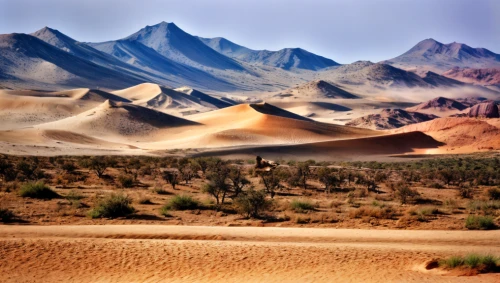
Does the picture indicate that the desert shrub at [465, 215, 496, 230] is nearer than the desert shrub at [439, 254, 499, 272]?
No

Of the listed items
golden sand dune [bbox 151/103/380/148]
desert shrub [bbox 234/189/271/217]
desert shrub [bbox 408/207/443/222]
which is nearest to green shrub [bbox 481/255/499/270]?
desert shrub [bbox 408/207/443/222]

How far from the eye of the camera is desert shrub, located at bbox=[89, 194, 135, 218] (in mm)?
18141

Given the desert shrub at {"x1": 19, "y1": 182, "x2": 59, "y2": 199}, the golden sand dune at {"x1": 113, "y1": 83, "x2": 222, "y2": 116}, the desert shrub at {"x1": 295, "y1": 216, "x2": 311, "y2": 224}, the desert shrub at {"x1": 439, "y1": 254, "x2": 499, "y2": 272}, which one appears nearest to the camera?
the desert shrub at {"x1": 439, "y1": 254, "x2": 499, "y2": 272}

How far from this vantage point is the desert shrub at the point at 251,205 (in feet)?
63.7

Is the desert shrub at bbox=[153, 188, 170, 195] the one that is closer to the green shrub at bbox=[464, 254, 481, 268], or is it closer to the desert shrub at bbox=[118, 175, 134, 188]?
the desert shrub at bbox=[118, 175, 134, 188]

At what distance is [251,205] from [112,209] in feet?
17.5

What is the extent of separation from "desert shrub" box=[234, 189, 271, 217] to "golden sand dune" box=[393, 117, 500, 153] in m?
54.0

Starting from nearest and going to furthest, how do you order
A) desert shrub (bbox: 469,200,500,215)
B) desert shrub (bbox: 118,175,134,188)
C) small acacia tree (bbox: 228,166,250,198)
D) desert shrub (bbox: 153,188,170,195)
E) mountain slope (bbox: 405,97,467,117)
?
desert shrub (bbox: 469,200,500,215)
small acacia tree (bbox: 228,166,250,198)
desert shrub (bbox: 153,188,170,195)
desert shrub (bbox: 118,175,134,188)
mountain slope (bbox: 405,97,467,117)

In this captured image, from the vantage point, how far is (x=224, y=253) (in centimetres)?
Answer: 1282

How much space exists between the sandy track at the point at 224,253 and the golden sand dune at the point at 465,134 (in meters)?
A: 57.0

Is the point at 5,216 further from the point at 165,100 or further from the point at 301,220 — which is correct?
the point at 165,100

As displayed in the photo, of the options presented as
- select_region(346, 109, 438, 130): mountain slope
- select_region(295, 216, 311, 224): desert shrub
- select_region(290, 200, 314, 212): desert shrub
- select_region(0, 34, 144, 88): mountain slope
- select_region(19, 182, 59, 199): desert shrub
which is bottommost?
select_region(19, 182, 59, 199): desert shrub

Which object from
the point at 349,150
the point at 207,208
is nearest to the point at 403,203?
the point at 207,208

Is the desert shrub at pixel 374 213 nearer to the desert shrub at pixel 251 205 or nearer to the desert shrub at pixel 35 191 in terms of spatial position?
the desert shrub at pixel 251 205
